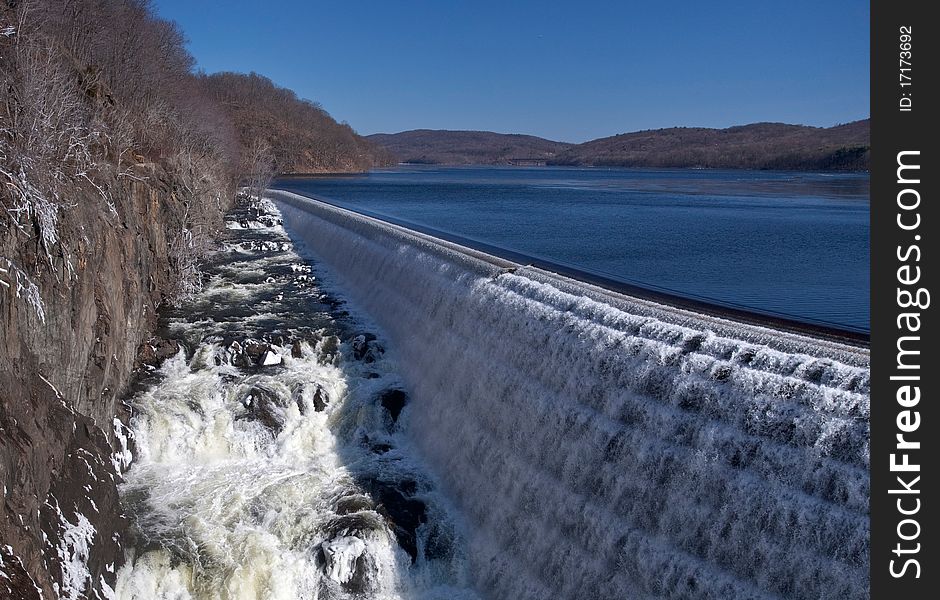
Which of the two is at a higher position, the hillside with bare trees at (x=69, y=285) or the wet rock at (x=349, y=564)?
the hillside with bare trees at (x=69, y=285)

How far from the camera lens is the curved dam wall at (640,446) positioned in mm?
7754

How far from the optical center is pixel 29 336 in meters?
9.66

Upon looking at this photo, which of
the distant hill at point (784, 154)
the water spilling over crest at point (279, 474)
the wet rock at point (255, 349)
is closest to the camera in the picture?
the water spilling over crest at point (279, 474)

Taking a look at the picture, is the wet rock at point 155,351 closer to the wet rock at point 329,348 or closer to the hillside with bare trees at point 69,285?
the hillside with bare trees at point 69,285

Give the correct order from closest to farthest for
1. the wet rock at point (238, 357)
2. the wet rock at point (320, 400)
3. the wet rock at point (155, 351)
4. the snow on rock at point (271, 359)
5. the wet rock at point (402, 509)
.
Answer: the wet rock at point (402, 509) → the wet rock at point (320, 400) → the wet rock at point (155, 351) → the wet rock at point (238, 357) → the snow on rock at point (271, 359)

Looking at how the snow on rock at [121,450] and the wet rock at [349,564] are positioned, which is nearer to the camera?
the wet rock at [349,564]

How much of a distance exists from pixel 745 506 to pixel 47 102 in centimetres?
1459

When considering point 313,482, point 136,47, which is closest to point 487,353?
point 313,482

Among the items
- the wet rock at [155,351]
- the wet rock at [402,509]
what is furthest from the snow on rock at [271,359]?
the wet rock at [402,509]

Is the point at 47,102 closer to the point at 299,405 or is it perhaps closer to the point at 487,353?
the point at 299,405

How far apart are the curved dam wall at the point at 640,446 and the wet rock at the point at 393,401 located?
0.34 metres

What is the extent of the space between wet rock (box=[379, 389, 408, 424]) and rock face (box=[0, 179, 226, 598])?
Result: 570 centimetres

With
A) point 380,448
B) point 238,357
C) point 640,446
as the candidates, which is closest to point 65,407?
point 380,448

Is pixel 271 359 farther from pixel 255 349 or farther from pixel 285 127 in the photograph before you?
pixel 285 127
